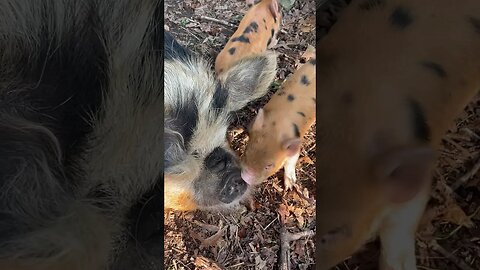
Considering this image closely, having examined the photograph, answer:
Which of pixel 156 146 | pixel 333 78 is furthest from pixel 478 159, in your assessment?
pixel 156 146

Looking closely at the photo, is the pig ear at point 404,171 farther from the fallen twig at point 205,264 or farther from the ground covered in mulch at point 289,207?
the fallen twig at point 205,264

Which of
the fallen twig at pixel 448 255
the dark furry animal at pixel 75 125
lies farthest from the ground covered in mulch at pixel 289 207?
the dark furry animal at pixel 75 125

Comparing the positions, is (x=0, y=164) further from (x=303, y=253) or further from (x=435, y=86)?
(x=435, y=86)

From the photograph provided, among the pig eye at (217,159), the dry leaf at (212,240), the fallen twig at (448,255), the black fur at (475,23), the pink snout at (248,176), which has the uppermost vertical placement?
the black fur at (475,23)

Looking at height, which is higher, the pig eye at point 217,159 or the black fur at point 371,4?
the black fur at point 371,4

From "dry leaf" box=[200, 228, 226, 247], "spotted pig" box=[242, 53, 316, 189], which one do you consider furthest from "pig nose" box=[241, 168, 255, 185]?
"dry leaf" box=[200, 228, 226, 247]
